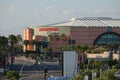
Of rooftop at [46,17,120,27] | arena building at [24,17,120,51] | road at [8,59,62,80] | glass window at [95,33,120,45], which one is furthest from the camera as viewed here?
rooftop at [46,17,120,27]

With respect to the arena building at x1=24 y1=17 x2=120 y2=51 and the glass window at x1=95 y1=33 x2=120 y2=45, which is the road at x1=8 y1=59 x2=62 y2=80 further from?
the glass window at x1=95 y1=33 x2=120 y2=45

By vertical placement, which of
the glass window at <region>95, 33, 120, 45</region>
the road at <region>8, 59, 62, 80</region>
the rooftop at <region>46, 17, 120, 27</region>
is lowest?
the road at <region>8, 59, 62, 80</region>

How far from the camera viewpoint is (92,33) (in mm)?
161000

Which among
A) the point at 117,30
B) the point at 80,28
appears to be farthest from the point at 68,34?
the point at 117,30

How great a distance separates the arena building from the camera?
160m

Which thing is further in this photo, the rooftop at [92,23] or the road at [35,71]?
the rooftop at [92,23]

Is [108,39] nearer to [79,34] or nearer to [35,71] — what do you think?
[79,34]

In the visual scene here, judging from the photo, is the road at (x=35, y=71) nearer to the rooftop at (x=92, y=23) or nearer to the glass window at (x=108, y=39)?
the glass window at (x=108, y=39)

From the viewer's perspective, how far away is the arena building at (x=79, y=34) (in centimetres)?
15988

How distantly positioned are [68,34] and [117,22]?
78.9 feet

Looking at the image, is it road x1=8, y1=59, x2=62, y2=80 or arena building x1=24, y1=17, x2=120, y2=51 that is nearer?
road x1=8, y1=59, x2=62, y2=80

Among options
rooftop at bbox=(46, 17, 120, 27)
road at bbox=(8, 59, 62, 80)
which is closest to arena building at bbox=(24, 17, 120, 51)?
rooftop at bbox=(46, 17, 120, 27)

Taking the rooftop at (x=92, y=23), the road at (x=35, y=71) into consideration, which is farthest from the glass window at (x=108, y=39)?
the road at (x=35, y=71)

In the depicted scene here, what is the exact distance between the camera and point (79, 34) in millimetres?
159875
